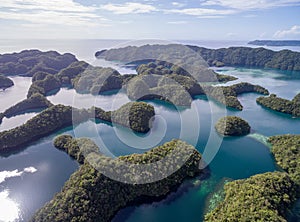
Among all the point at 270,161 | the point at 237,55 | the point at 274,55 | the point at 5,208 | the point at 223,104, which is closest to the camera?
the point at 5,208

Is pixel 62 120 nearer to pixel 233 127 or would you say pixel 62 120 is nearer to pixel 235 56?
pixel 233 127

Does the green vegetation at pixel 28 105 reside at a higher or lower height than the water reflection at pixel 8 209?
higher

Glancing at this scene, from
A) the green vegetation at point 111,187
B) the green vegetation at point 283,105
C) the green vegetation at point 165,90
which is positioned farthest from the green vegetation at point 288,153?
the green vegetation at point 165,90

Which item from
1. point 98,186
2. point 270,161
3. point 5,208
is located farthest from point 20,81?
point 270,161

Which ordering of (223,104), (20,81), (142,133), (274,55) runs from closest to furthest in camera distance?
(142,133) → (223,104) → (20,81) → (274,55)

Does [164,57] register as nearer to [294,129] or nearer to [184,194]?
[294,129]

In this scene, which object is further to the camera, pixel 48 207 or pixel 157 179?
pixel 157 179

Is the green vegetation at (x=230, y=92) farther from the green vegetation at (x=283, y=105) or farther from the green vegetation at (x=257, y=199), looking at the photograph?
the green vegetation at (x=257, y=199)

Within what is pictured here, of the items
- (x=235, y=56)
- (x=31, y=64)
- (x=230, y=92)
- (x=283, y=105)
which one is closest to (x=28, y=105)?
(x=230, y=92)
